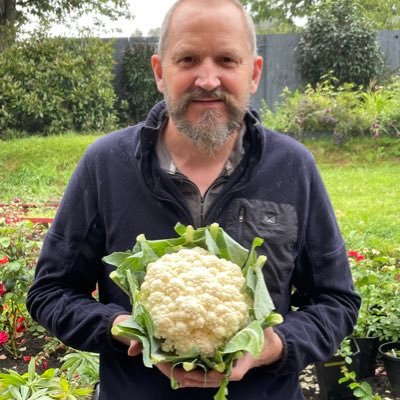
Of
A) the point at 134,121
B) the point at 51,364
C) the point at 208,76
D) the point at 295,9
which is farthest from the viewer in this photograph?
the point at 295,9

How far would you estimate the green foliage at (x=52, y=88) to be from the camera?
1210 cm

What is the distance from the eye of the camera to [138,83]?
15.3 m

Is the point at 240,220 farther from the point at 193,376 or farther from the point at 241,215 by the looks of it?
the point at 193,376

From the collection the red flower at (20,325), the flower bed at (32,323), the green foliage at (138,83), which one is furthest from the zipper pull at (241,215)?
the green foliage at (138,83)

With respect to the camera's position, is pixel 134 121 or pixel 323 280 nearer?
pixel 323 280

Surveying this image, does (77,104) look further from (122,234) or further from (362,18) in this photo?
(122,234)

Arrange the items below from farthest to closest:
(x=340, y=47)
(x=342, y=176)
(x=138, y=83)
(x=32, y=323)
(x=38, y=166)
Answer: (x=138, y=83) → (x=340, y=47) → (x=38, y=166) → (x=342, y=176) → (x=32, y=323)

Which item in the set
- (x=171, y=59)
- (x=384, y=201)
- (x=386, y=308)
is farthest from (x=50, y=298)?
(x=384, y=201)

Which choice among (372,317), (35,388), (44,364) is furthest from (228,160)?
(44,364)

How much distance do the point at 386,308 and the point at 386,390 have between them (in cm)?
47

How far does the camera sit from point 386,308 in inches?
143

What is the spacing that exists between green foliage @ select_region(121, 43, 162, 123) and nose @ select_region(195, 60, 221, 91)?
44.2 feet

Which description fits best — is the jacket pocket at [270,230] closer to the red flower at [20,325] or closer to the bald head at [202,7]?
the bald head at [202,7]

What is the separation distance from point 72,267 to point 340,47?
13.3 meters
